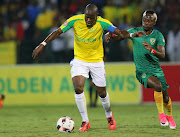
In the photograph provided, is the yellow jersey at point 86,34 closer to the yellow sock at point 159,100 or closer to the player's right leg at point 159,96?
the player's right leg at point 159,96

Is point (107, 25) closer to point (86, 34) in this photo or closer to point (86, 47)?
point (86, 34)

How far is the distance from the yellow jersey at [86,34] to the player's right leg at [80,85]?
0.18m

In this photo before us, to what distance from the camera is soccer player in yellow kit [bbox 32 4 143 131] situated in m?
7.98

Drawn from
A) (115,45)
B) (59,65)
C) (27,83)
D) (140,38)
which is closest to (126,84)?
(115,45)

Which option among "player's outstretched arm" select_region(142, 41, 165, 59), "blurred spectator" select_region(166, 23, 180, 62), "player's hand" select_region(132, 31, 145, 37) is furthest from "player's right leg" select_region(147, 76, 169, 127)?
"blurred spectator" select_region(166, 23, 180, 62)

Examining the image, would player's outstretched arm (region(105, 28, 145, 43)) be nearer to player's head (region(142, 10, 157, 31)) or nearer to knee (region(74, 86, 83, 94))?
player's head (region(142, 10, 157, 31))

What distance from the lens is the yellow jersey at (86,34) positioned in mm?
8094

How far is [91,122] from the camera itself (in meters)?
9.62

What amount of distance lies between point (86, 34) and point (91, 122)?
7.88 feet

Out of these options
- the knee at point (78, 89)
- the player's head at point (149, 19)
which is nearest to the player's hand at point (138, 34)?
the player's head at point (149, 19)

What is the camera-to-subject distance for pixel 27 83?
14531mm

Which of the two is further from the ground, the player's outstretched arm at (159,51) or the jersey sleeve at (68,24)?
the jersey sleeve at (68,24)

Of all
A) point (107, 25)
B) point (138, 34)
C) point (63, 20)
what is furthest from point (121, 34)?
point (63, 20)

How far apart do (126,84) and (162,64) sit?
1.37 m
